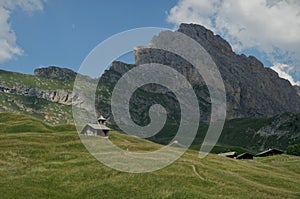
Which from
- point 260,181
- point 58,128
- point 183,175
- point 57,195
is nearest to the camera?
point 57,195

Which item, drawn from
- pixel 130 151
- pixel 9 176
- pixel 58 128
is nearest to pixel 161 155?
pixel 130 151

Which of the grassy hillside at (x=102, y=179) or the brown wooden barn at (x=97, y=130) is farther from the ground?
the brown wooden barn at (x=97, y=130)

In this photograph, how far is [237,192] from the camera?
1790 inches

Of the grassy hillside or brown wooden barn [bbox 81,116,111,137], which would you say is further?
brown wooden barn [bbox 81,116,111,137]

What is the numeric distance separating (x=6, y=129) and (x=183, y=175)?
2284 inches

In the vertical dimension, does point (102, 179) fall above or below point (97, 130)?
below

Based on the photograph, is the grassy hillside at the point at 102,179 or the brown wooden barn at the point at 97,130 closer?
the grassy hillside at the point at 102,179

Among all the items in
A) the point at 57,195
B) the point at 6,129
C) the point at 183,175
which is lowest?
the point at 57,195

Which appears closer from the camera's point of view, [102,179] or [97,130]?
[102,179]

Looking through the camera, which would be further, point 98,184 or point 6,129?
point 6,129

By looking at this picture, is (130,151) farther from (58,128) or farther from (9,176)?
(58,128)

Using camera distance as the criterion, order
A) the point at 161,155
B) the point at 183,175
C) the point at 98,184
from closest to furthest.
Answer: the point at 98,184
the point at 183,175
the point at 161,155

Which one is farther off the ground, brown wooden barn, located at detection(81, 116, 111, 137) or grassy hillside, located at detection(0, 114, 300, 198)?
brown wooden barn, located at detection(81, 116, 111, 137)

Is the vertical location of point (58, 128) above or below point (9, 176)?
above
